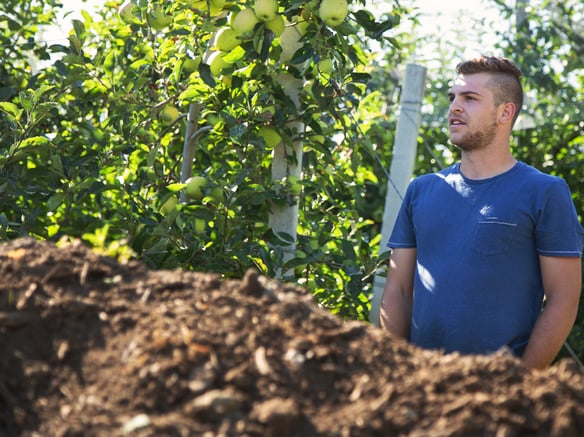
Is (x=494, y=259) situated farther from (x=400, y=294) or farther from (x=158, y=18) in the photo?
(x=158, y=18)

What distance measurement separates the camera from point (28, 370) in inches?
60.2

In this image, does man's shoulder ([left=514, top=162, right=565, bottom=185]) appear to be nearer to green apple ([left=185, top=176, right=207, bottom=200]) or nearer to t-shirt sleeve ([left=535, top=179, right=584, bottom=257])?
t-shirt sleeve ([left=535, top=179, right=584, bottom=257])

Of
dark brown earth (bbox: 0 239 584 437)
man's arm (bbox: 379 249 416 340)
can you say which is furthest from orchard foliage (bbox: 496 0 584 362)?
dark brown earth (bbox: 0 239 584 437)

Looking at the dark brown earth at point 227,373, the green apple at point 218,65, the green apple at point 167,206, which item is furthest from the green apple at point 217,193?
the dark brown earth at point 227,373

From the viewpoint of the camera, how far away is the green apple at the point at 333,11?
9.20ft

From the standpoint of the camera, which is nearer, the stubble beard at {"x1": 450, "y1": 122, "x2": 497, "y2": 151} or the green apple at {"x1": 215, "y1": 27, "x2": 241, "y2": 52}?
the stubble beard at {"x1": 450, "y1": 122, "x2": 497, "y2": 151}

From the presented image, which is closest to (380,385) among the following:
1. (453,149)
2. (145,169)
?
(145,169)

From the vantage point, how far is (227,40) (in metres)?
3.01

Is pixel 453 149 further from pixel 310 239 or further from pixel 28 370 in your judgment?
pixel 28 370

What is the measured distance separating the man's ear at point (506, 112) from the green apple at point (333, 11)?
23.8 inches

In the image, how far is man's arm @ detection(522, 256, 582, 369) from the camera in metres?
2.57

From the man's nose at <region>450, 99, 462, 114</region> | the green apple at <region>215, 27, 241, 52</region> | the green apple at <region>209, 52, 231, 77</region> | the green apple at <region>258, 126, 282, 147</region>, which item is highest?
the green apple at <region>215, 27, 241, 52</region>

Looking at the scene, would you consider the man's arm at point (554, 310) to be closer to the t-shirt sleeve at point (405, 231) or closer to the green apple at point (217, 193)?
the t-shirt sleeve at point (405, 231)

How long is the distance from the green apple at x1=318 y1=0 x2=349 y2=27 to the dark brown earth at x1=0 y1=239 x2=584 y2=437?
1.32 m
